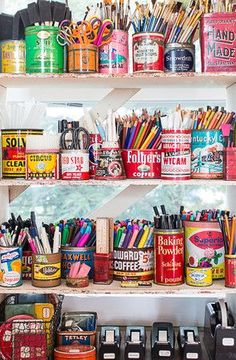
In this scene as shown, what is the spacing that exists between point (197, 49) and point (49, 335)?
1156 mm

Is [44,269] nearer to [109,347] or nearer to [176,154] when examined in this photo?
[109,347]

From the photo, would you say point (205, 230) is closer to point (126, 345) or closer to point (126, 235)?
point (126, 235)

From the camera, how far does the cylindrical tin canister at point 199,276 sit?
6.57ft

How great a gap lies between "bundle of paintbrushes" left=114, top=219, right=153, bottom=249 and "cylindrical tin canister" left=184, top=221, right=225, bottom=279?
131mm

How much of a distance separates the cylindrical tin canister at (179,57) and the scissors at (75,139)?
1.12ft

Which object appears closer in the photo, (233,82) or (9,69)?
(9,69)

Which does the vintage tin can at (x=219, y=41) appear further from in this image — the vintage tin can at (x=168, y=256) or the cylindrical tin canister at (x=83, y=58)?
the vintage tin can at (x=168, y=256)

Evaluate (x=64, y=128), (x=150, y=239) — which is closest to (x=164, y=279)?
(x=150, y=239)

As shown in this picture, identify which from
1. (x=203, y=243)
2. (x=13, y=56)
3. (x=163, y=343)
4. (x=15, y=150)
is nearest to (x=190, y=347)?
(x=163, y=343)

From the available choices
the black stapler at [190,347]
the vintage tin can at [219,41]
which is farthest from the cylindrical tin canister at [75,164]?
the black stapler at [190,347]

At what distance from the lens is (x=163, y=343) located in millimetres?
1994

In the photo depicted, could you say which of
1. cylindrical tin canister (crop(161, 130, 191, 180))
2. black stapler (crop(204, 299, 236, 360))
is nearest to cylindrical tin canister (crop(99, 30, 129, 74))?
cylindrical tin canister (crop(161, 130, 191, 180))

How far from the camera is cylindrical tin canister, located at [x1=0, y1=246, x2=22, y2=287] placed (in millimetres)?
1998

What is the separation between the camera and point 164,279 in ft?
6.63
